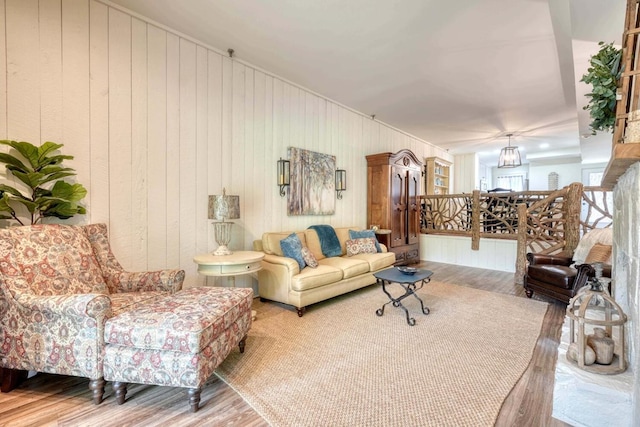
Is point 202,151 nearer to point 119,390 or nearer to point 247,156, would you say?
point 247,156

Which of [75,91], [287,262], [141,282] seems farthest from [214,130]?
[141,282]

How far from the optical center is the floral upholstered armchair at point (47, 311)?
1715mm

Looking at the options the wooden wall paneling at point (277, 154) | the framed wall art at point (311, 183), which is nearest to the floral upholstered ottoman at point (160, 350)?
the wooden wall paneling at point (277, 154)

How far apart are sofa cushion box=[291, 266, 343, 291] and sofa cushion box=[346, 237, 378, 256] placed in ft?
2.92

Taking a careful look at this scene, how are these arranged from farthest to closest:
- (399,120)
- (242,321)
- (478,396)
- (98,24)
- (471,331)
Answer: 1. (399,120)
2. (471,331)
3. (98,24)
4. (242,321)
5. (478,396)

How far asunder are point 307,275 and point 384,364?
4.20 feet

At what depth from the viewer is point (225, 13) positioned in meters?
2.73

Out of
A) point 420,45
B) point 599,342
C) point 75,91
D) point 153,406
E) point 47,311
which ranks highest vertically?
point 420,45

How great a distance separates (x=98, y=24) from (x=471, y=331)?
448 cm

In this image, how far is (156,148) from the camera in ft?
9.70

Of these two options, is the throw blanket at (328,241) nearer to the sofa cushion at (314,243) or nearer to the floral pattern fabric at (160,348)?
the sofa cushion at (314,243)

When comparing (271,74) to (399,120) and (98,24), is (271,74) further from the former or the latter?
(399,120)

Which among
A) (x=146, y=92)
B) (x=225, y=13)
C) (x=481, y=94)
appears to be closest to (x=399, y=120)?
(x=481, y=94)

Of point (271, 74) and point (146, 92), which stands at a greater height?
point (271, 74)
